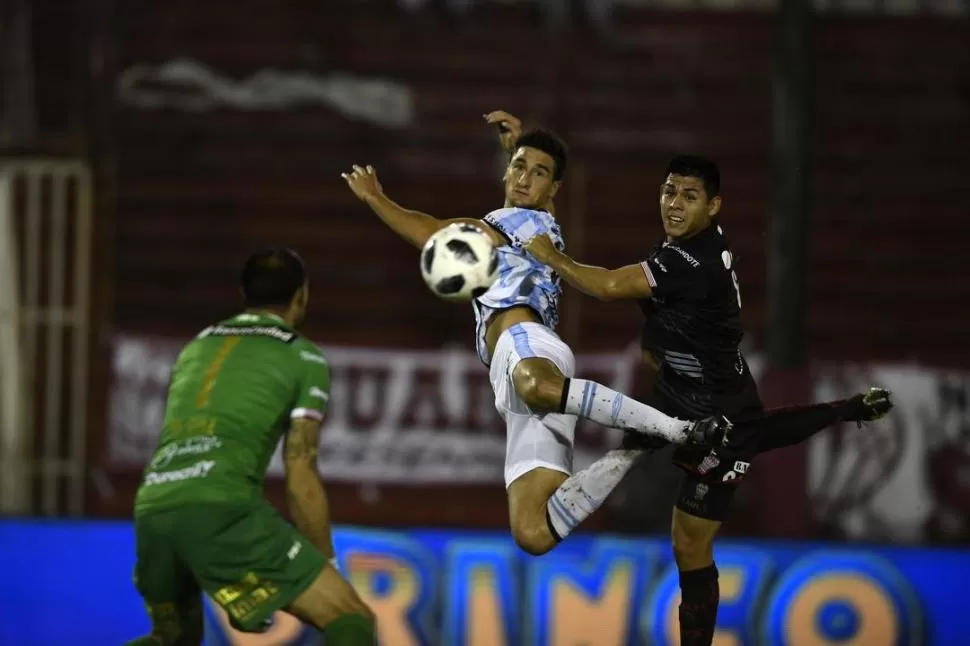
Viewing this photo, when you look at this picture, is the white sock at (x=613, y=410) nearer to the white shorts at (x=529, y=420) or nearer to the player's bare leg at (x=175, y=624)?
the white shorts at (x=529, y=420)

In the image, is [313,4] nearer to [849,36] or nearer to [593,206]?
[593,206]

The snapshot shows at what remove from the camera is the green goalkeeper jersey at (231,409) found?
19.4 feet

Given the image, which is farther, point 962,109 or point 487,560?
point 962,109

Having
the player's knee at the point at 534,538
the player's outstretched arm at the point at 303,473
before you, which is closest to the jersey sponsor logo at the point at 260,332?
the player's outstretched arm at the point at 303,473

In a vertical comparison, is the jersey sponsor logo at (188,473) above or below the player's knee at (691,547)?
above

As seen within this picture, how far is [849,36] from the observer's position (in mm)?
14180

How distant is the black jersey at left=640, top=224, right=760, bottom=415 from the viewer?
6484 millimetres

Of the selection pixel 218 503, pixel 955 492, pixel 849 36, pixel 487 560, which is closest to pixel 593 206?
pixel 849 36

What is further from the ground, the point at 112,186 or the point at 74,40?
the point at 74,40

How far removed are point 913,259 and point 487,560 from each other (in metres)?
6.66

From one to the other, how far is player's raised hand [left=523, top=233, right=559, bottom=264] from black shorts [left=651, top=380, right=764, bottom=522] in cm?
84

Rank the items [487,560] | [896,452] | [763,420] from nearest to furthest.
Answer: [763,420] → [487,560] → [896,452]

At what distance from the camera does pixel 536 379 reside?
6457 mm

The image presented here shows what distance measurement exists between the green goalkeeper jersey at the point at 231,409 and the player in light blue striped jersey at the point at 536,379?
0.94 m
